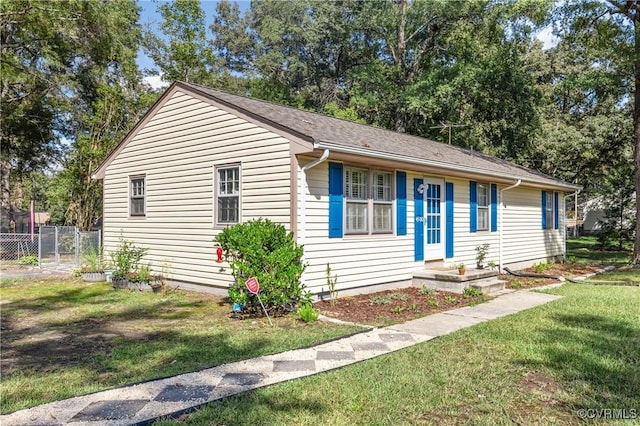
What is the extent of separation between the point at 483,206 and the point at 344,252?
5.48 meters

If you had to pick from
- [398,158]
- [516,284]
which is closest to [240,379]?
[398,158]

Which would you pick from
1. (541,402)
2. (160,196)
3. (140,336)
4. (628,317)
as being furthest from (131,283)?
(628,317)

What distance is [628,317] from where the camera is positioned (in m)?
6.29

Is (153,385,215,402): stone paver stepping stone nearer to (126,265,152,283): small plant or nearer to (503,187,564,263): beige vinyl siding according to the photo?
(126,265,152,283): small plant

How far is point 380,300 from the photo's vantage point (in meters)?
7.65

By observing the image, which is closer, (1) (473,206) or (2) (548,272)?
(1) (473,206)

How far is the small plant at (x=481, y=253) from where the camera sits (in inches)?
436

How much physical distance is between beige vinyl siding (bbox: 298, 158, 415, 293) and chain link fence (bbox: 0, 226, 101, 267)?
6.94 m

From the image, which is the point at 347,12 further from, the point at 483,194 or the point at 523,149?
the point at 483,194

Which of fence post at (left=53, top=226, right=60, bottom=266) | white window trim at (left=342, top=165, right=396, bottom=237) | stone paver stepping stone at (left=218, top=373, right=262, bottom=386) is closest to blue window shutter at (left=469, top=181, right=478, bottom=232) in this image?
white window trim at (left=342, top=165, right=396, bottom=237)

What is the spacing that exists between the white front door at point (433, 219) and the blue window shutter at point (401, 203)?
0.80 meters

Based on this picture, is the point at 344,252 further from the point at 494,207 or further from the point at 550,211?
the point at 550,211

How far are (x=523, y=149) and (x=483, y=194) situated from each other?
10.7 metres

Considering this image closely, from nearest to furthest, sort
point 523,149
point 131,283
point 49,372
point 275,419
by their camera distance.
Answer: point 275,419 → point 49,372 → point 131,283 → point 523,149
